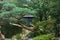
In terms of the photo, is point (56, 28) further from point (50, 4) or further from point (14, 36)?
point (14, 36)

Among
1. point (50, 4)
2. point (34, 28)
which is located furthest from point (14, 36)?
point (50, 4)

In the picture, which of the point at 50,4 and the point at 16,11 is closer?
the point at 16,11

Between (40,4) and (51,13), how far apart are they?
1.60ft

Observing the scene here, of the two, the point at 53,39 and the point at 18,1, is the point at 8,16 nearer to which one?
the point at 18,1

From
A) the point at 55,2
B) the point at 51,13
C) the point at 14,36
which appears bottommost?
the point at 14,36

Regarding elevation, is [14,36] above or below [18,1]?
below

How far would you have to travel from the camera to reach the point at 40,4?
19.8 feet

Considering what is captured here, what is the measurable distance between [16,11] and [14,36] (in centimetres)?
167

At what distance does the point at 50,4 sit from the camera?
231 inches

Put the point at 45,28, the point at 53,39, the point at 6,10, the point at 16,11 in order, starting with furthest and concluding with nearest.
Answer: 1. the point at 45,28
2. the point at 53,39
3. the point at 6,10
4. the point at 16,11

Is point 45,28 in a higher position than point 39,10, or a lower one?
lower

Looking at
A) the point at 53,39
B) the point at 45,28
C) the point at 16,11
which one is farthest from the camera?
the point at 45,28

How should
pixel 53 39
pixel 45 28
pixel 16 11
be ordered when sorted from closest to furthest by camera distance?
pixel 16 11
pixel 53 39
pixel 45 28

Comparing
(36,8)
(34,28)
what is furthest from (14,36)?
(36,8)
